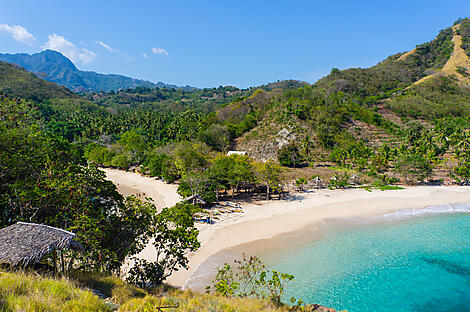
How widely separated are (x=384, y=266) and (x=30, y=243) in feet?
76.9

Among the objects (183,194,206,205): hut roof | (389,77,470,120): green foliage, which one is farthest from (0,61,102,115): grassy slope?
A: (389,77,470,120): green foliage

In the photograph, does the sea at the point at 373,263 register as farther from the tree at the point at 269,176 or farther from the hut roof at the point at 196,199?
the hut roof at the point at 196,199

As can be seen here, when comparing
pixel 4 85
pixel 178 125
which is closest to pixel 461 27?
pixel 178 125

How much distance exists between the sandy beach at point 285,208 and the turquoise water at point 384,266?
311 cm

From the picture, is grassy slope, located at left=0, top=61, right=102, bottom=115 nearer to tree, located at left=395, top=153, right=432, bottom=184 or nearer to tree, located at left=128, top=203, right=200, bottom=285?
tree, located at left=128, top=203, right=200, bottom=285

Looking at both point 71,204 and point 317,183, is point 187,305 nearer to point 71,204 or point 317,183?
point 71,204

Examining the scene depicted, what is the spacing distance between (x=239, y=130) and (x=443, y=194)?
4632cm

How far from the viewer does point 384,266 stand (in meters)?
18.8

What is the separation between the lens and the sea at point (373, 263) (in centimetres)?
1536

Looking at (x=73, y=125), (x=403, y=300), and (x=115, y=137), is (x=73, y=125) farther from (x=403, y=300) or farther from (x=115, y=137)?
(x=403, y=300)

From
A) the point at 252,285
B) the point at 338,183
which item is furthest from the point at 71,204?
the point at 338,183

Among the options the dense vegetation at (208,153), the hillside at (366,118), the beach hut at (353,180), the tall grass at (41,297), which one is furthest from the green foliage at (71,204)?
the beach hut at (353,180)

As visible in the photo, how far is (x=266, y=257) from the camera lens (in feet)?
62.2

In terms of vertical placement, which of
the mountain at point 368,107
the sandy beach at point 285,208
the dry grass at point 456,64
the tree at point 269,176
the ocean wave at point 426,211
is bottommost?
the ocean wave at point 426,211
